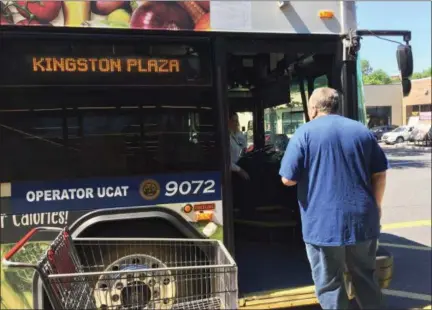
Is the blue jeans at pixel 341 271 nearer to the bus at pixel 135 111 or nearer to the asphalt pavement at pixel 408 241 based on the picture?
the bus at pixel 135 111

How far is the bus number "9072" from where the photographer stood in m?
3.72

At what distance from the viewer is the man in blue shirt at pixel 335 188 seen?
10.4ft

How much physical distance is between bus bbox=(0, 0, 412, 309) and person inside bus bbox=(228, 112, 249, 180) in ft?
4.67

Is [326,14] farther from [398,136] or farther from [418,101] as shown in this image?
[418,101]

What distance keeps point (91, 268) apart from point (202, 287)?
3.42 ft

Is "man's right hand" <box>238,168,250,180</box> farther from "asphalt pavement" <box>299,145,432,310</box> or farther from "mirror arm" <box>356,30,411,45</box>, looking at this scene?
"mirror arm" <box>356,30,411,45</box>

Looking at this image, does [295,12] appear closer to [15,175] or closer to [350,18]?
[350,18]

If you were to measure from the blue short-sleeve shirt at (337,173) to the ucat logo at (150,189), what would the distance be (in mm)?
1014

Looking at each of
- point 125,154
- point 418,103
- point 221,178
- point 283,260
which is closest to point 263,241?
point 283,260

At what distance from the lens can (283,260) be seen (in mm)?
4957

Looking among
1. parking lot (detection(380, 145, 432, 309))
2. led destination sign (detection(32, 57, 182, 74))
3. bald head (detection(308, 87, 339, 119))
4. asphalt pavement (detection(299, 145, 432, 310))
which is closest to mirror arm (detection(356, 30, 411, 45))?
bald head (detection(308, 87, 339, 119))

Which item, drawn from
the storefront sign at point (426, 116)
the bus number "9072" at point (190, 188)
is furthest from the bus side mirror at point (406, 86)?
the storefront sign at point (426, 116)

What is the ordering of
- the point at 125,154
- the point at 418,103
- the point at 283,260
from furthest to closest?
the point at 418,103, the point at 283,260, the point at 125,154

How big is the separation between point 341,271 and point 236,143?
2.47 meters
